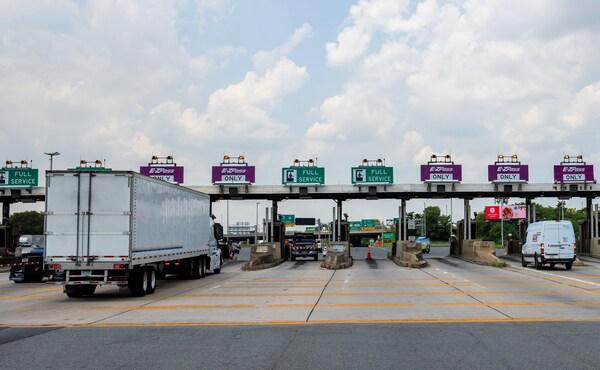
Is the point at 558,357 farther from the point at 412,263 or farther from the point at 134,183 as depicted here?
the point at 412,263

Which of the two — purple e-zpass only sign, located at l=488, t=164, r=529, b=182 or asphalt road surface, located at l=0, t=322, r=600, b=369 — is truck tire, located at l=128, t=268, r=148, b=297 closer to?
asphalt road surface, located at l=0, t=322, r=600, b=369

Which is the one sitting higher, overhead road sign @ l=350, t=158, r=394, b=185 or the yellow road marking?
overhead road sign @ l=350, t=158, r=394, b=185

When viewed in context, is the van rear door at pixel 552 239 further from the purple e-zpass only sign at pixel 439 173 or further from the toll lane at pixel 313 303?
the purple e-zpass only sign at pixel 439 173

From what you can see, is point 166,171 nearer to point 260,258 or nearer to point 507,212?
point 260,258

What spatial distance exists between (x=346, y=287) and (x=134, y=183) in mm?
8702

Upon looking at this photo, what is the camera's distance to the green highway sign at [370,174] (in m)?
50.9

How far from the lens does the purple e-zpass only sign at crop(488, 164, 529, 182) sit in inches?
2009

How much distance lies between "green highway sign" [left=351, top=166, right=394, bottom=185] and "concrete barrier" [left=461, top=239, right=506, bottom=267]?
26.4ft

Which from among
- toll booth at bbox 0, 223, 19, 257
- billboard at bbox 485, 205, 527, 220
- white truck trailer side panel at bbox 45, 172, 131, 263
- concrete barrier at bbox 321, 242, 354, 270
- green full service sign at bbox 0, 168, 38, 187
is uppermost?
green full service sign at bbox 0, 168, 38, 187

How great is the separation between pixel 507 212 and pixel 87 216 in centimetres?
12651

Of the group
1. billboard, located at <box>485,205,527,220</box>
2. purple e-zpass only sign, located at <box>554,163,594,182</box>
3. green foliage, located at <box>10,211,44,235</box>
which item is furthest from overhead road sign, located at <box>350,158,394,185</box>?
green foliage, located at <box>10,211,44,235</box>

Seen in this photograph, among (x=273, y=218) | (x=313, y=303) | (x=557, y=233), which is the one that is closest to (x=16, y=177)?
(x=273, y=218)

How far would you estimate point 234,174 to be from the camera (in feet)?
170

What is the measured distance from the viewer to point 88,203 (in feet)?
60.6
